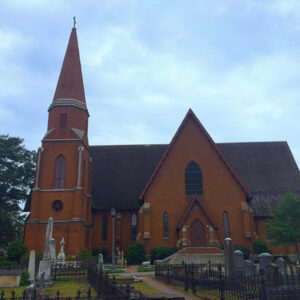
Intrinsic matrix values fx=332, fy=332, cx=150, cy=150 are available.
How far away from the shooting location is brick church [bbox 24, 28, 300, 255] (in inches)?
1236

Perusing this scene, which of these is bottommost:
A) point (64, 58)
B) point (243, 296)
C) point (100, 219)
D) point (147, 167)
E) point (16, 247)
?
point (243, 296)

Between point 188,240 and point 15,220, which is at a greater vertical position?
point 15,220

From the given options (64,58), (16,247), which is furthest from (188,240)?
(64,58)

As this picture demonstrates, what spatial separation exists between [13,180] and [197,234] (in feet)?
71.4

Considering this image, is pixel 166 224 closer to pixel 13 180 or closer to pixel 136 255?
pixel 136 255

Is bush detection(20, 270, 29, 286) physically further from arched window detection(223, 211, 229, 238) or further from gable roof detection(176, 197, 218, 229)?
arched window detection(223, 211, 229, 238)

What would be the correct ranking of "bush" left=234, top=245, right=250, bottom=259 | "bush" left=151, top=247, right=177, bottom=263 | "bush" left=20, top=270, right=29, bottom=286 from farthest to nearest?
"bush" left=234, top=245, right=250, bottom=259, "bush" left=151, top=247, right=177, bottom=263, "bush" left=20, top=270, right=29, bottom=286

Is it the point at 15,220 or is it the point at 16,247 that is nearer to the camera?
the point at 16,247

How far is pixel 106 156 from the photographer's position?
43656 mm

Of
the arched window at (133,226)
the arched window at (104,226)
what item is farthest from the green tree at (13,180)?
the arched window at (133,226)

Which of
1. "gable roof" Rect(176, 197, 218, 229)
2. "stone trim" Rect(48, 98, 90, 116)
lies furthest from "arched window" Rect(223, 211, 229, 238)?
"stone trim" Rect(48, 98, 90, 116)

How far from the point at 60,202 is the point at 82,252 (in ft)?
19.4

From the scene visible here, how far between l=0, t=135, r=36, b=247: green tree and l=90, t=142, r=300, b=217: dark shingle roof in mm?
7963

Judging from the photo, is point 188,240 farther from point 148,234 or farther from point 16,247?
point 16,247
